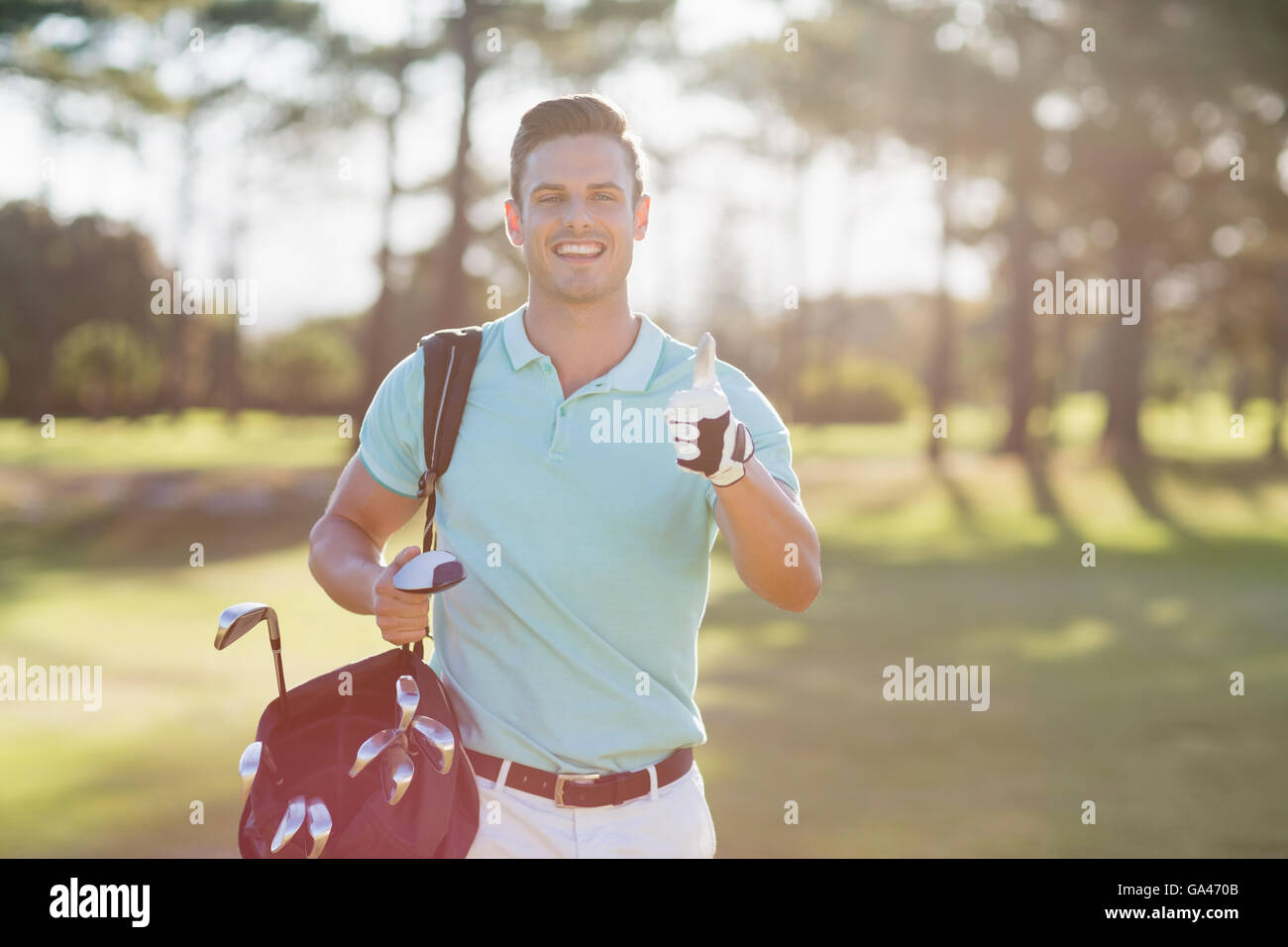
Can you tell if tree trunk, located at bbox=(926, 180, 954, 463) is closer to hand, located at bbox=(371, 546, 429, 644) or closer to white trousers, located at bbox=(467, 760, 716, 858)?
white trousers, located at bbox=(467, 760, 716, 858)

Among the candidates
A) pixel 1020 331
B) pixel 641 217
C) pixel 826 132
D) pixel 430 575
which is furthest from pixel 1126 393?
pixel 430 575

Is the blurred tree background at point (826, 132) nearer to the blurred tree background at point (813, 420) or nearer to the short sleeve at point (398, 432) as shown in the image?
the blurred tree background at point (813, 420)

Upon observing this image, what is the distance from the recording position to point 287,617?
1351 centimetres

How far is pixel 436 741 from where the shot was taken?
265 centimetres

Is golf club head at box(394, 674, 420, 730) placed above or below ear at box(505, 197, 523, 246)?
below

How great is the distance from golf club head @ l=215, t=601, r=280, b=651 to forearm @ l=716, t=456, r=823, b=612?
0.94 meters

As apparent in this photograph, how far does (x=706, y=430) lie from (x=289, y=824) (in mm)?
1059

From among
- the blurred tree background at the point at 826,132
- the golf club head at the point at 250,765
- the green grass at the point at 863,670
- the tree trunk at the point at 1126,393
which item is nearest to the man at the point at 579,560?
the golf club head at the point at 250,765

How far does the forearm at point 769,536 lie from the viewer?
2.62 metres

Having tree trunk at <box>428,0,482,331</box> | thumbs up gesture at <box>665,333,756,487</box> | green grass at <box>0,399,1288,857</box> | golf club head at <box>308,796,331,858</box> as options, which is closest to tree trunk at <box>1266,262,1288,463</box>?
green grass at <box>0,399,1288,857</box>

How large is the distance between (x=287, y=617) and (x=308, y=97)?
621 inches

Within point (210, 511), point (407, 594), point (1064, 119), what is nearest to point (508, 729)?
point (407, 594)

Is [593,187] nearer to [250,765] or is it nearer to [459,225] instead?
[250,765]

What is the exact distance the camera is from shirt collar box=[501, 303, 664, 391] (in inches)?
117
